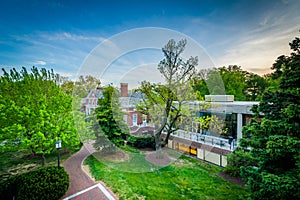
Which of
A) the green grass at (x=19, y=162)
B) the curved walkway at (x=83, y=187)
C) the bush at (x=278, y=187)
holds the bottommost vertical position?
the green grass at (x=19, y=162)

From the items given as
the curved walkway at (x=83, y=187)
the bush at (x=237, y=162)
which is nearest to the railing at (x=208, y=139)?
the bush at (x=237, y=162)

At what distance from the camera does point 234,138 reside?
10.5 m

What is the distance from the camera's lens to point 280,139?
11.5 feet

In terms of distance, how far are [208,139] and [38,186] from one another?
987 centimetres

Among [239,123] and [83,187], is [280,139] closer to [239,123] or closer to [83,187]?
[239,123]

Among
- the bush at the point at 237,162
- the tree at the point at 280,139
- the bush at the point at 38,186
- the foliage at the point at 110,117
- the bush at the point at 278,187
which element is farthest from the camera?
the foliage at the point at 110,117

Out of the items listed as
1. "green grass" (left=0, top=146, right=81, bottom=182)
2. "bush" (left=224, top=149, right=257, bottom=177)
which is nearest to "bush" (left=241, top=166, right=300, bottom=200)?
"bush" (left=224, top=149, right=257, bottom=177)

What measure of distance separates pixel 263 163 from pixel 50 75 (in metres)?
11.5

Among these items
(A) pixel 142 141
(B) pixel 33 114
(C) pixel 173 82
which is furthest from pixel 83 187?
(C) pixel 173 82

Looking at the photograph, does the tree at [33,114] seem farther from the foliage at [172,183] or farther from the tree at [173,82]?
the tree at [173,82]

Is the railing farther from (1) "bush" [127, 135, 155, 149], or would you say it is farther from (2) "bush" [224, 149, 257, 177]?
(1) "bush" [127, 135, 155, 149]

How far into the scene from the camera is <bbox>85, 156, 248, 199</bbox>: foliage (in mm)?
5637

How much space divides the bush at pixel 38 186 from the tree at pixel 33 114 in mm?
1219

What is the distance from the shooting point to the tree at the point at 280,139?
132 inches
